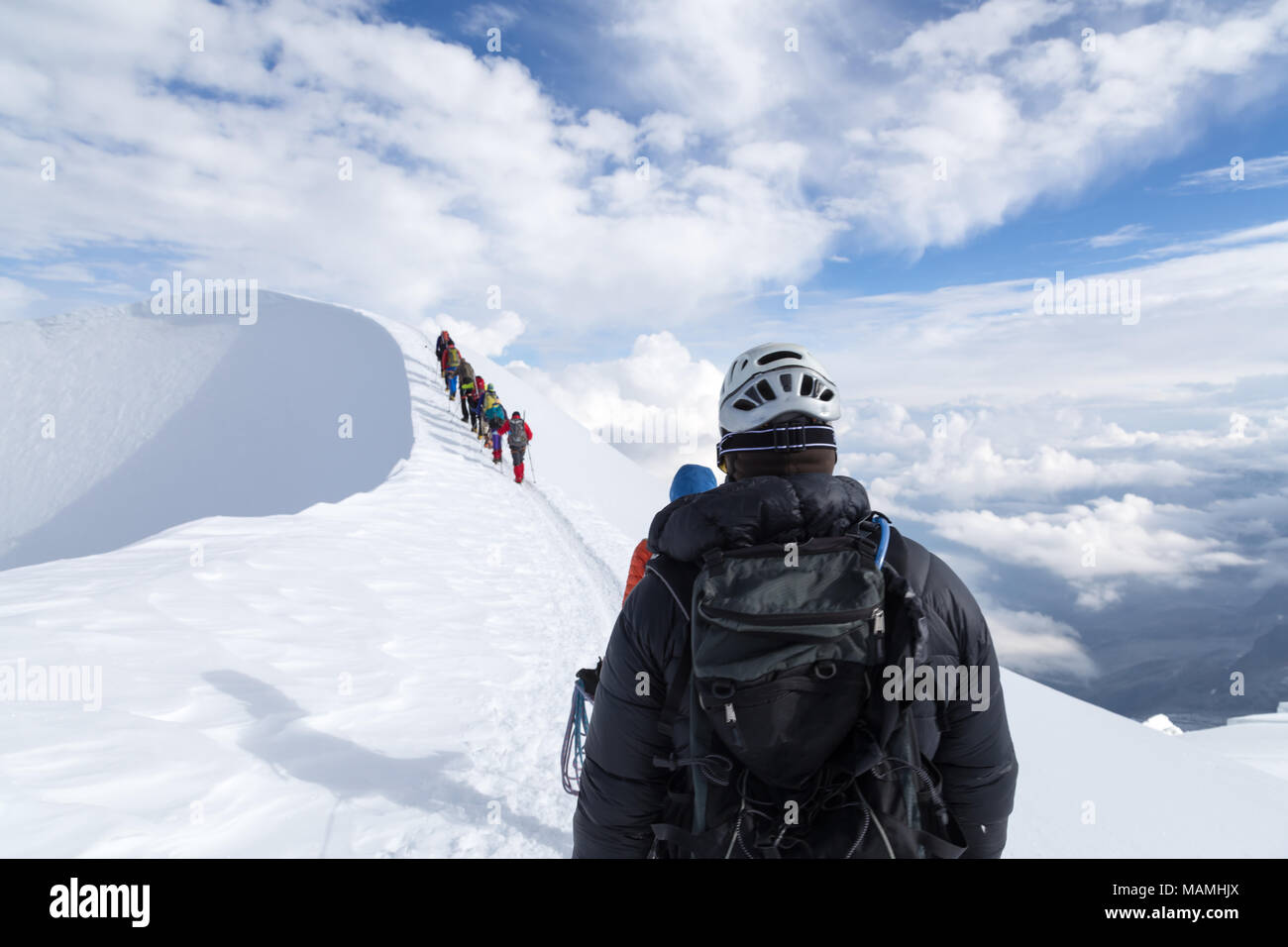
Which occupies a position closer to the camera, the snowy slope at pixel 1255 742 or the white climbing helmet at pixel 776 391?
the white climbing helmet at pixel 776 391

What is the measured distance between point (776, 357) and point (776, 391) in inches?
10.6

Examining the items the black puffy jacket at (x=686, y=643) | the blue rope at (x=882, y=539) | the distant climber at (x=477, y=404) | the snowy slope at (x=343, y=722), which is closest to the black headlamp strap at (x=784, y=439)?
the black puffy jacket at (x=686, y=643)

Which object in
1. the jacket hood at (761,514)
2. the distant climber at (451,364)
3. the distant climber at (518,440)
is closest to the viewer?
the jacket hood at (761,514)

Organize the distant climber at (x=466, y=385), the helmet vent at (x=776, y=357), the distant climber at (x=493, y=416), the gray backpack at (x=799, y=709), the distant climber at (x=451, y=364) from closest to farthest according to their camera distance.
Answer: the gray backpack at (x=799, y=709) < the helmet vent at (x=776, y=357) < the distant climber at (x=493, y=416) < the distant climber at (x=466, y=385) < the distant climber at (x=451, y=364)

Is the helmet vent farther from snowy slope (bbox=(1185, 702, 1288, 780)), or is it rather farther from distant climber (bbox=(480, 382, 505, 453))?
distant climber (bbox=(480, 382, 505, 453))

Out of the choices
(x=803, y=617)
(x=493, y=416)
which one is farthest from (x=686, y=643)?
(x=493, y=416)

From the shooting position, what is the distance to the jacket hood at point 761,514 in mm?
1667

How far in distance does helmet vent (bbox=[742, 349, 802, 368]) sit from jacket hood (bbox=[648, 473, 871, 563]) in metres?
0.56

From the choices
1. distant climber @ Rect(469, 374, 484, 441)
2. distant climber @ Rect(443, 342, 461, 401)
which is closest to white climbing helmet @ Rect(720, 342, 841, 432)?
distant climber @ Rect(469, 374, 484, 441)

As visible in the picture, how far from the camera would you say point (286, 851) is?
3.56 m

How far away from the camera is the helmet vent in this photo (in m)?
2.17

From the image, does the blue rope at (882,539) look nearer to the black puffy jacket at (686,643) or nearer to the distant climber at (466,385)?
the black puffy jacket at (686,643)
